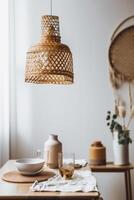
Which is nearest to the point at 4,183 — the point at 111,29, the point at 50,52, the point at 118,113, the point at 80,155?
the point at 50,52

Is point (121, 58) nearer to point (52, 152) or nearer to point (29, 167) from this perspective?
point (52, 152)

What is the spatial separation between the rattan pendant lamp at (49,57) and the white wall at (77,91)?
842 millimetres

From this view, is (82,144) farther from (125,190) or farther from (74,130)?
(125,190)

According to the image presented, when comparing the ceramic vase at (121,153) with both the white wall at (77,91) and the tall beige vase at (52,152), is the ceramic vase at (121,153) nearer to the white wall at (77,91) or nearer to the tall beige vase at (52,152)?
the white wall at (77,91)

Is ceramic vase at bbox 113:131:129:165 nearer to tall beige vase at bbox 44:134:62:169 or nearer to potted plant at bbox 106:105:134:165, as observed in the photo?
potted plant at bbox 106:105:134:165

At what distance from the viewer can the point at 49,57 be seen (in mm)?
1966

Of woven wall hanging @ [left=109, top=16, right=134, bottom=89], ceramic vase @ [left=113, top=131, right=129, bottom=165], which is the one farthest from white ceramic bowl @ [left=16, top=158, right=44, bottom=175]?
woven wall hanging @ [left=109, top=16, right=134, bottom=89]

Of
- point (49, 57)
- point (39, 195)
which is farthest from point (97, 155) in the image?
point (39, 195)

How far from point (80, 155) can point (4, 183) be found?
1222 millimetres

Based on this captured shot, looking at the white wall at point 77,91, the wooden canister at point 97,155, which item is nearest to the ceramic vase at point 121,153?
the wooden canister at point 97,155

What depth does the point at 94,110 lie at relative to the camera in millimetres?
2918

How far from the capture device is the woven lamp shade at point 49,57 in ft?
6.47

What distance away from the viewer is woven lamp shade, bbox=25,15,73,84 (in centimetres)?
197

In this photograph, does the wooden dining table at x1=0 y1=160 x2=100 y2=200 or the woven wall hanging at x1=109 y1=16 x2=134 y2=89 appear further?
the woven wall hanging at x1=109 y1=16 x2=134 y2=89
